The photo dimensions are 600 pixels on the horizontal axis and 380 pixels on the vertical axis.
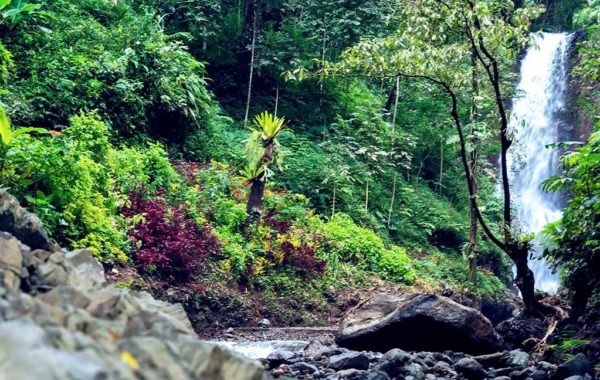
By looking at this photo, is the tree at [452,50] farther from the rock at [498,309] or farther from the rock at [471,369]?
the rock at [498,309]

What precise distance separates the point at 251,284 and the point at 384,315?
3931mm

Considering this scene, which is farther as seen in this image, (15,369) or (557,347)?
(557,347)

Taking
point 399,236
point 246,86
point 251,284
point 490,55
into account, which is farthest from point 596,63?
point 246,86

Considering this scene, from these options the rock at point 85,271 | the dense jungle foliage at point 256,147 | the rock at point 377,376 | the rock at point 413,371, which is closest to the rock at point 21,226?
the rock at point 85,271

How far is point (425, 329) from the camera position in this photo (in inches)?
318

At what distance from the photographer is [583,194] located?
26.9 feet

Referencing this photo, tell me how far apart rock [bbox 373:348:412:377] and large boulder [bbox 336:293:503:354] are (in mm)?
1058

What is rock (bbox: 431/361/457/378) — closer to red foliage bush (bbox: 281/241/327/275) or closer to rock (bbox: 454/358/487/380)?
rock (bbox: 454/358/487/380)

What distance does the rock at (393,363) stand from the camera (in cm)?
652

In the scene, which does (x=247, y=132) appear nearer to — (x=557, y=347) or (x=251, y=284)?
(x=251, y=284)

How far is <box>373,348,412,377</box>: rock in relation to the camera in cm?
652

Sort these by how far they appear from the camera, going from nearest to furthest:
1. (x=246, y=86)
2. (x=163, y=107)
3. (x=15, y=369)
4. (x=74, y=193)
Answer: (x=15, y=369) → (x=74, y=193) → (x=163, y=107) → (x=246, y=86)

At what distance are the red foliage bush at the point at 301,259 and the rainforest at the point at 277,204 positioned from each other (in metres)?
0.04

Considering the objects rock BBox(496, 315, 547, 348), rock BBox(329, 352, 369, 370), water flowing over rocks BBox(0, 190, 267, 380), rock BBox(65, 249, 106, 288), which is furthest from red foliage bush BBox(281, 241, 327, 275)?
water flowing over rocks BBox(0, 190, 267, 380)
